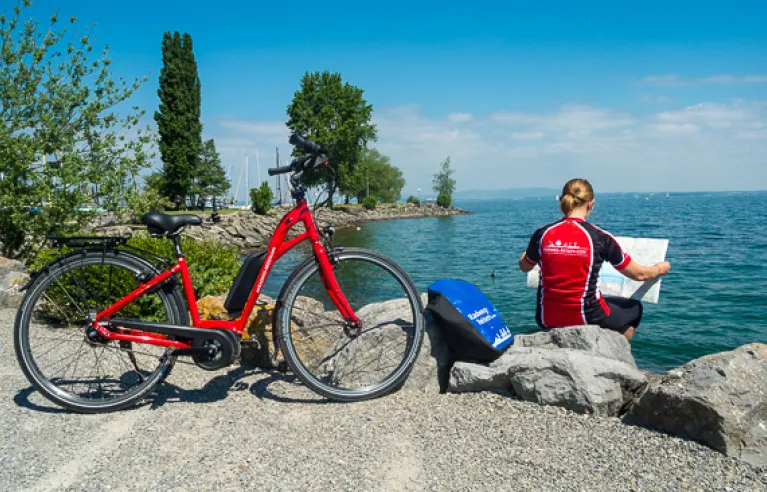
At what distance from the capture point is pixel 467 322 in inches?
188

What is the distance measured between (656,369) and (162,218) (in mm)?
9399

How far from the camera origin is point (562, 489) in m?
3.29

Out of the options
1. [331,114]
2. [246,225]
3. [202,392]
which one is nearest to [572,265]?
[202,392]

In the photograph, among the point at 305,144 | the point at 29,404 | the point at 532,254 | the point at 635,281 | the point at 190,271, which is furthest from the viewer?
the point at 190,271

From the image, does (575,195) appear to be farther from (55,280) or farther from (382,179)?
(382,179)

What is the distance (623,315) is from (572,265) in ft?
2.68

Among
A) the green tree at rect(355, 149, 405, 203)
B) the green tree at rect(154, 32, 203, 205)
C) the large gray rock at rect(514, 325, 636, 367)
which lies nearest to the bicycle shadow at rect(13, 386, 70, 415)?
the large gray rock at rect(514, 325, 636, 367)

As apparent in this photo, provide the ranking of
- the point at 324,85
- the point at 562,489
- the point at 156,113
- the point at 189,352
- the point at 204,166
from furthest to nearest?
the point at 324,85, the point at 204,166, the point at 156,113, the point at 189,352, the point at 562,489

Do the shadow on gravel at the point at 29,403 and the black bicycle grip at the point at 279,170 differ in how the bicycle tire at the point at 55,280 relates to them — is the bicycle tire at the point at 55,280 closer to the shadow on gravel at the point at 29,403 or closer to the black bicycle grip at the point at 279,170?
the shadow on gravel at the point at 29,403

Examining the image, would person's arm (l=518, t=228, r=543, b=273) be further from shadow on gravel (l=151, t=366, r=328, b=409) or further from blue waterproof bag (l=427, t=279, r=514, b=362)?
shadow on gravel (l=151, t=366, r=328, b=409)

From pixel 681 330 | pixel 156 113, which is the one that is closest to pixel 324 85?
pixel 156 113

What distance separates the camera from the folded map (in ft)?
17.5

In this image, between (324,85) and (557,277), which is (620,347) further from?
(324,85)

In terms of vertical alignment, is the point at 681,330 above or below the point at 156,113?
below
